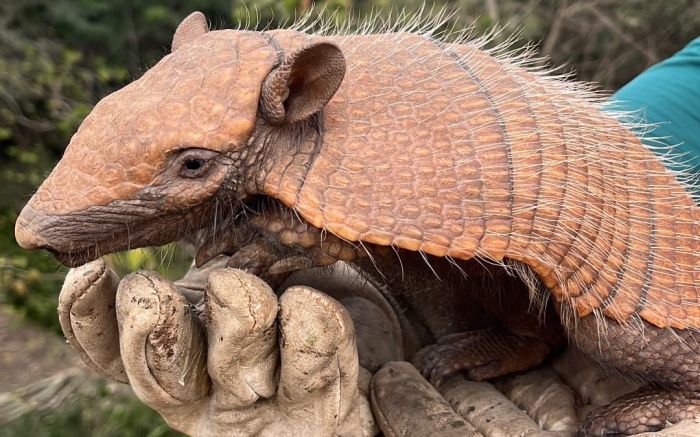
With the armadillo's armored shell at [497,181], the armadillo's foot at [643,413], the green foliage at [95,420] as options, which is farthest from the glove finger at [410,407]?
the green foliage at [95,420]

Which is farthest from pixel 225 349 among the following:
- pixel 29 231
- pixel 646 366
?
pixel 646 366

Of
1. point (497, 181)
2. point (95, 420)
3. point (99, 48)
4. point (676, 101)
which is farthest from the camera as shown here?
point (99, 48)

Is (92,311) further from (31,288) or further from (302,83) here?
Result: (31,288)

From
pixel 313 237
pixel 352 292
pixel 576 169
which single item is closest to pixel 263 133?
pixel 313 237

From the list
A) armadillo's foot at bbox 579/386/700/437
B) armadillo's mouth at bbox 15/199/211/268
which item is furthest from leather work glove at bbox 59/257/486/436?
armadillo's foot at bbox 579/386/700/437

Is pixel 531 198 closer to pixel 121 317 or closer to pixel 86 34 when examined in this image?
pixel 121 317
